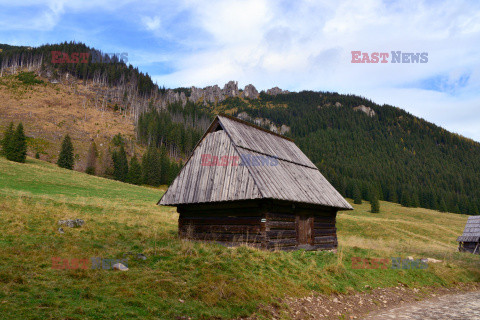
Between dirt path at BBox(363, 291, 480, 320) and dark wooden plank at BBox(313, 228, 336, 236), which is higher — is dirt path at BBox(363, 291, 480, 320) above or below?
below

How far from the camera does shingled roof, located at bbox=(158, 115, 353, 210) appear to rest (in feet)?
44.0

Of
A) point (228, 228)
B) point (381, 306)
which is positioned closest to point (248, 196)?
point (228, 228)

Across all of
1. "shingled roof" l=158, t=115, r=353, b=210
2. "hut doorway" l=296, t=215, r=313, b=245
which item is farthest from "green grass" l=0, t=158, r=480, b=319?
"shingled roof" l=158, t=115, r=353, b=210

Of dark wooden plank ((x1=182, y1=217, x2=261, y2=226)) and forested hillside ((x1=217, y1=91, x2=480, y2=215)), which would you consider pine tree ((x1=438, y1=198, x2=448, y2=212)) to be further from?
dark wooden plank ((x1=182, y1=217, x2=261, y2=226))

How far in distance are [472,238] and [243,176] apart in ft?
107

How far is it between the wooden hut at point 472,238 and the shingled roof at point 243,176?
78.5ft

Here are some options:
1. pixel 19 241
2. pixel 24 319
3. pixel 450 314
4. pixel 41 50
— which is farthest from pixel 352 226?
pixel 41 50

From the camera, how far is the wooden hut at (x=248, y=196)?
13.2m

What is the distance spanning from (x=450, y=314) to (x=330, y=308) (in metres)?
3.63

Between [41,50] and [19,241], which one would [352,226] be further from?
[41,50]

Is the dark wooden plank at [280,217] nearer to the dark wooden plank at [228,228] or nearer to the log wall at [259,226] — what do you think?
the log wall at [259,226]

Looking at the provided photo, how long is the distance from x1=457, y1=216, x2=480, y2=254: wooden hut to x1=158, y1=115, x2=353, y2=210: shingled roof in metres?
23.9

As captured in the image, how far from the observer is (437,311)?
9.01 m

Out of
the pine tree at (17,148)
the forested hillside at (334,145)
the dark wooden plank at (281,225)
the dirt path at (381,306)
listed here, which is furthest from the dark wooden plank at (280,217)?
the forested hillside at (334,145)
